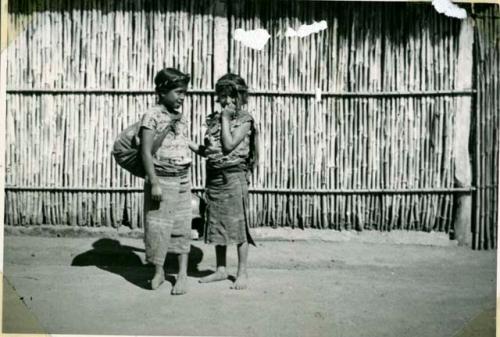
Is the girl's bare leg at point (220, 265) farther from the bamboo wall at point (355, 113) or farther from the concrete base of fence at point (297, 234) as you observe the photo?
the bamboo wall at point (355, 113)

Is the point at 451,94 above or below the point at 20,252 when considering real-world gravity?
Result: above

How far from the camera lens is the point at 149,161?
14.8 ft

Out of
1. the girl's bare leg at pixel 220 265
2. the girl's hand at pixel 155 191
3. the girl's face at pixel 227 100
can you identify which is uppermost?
the girl's face at pixel 227 100

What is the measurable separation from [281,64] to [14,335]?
3326mm

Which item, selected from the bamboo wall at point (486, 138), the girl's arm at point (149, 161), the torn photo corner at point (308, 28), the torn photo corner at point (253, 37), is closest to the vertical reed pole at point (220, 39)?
the torn photo corner at point (253, 37)

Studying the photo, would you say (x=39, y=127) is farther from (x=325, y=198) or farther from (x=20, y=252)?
(x=325, y=198)

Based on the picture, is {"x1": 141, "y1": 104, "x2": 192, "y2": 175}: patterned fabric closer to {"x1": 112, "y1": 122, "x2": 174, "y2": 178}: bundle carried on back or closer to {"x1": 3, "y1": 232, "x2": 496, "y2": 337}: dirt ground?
{"x1": 112, "y1": 122, "x2": 174, "y2": 178}: bundle carried on back

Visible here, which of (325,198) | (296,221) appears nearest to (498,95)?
(325,198)

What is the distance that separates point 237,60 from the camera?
5.81 metres

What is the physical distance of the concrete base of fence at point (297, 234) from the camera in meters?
5.92

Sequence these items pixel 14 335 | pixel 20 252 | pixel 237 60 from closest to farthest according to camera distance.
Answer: pixel 14 335 < pixel 20 252 < pixel 237 60

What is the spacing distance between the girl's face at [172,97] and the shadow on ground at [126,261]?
4.69 feet

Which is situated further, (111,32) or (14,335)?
(111,32)

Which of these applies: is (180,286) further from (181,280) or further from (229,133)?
(229,133)
